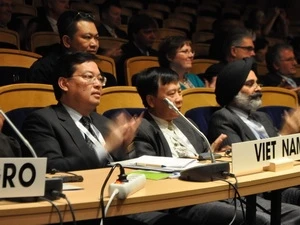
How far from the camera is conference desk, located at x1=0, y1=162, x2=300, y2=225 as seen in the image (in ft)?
5.32

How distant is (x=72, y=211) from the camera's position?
1.66 meters

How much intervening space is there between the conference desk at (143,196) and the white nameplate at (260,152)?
0.04m

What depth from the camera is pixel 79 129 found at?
8.68ft

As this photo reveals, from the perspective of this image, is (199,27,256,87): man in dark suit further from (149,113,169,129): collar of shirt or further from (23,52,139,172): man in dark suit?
(23,52,139,172): man in dark suit

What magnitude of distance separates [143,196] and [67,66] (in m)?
1.18

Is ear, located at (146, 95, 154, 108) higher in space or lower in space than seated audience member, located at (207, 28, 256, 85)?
lower

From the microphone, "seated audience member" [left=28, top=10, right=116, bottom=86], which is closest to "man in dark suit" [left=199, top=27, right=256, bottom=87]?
"seated audience member" [left=28, top=10, right=116, bottom=86]

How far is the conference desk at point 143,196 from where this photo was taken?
162cm

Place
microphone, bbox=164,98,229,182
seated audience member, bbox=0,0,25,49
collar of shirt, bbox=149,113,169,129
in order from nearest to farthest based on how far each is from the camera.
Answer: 1. microphone, bbox=164,98,229,182
2. collar of shirt, bbox=149,113,169,129
3. seated audience member, bbox=0,0,25,49

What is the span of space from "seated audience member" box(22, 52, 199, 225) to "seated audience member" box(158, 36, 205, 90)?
1.25 m

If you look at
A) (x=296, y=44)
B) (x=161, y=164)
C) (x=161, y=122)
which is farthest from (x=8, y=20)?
(x=296, y=44)

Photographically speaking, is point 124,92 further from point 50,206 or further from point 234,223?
point 50,206

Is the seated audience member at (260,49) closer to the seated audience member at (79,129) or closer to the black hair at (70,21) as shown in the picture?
the black hair at (70,21)

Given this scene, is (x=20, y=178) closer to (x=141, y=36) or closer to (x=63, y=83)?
(x=63, y=83)
